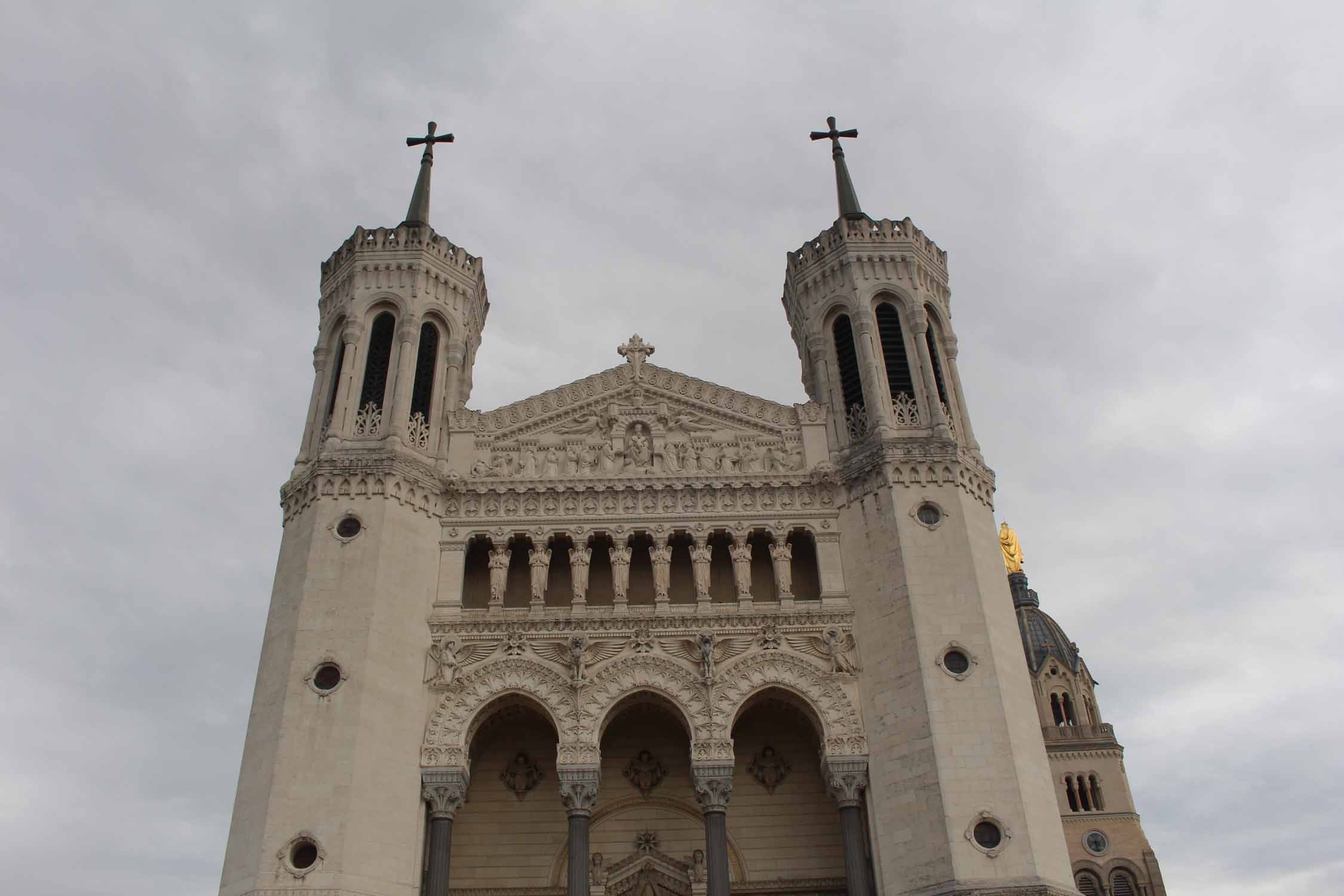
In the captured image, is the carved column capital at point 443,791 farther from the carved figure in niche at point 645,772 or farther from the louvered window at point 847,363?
the louvered window at point 847,363

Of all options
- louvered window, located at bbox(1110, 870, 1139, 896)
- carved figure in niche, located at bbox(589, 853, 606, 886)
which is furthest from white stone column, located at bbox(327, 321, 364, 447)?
louvered window, located at bbox(1110, 870, 1139, 896)

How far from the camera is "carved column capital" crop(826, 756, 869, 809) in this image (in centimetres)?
2241

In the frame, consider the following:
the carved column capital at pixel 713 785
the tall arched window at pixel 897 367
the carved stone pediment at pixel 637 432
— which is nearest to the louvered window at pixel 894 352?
the tall arched window at pixel 897 367

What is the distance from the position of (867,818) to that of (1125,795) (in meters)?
48.2

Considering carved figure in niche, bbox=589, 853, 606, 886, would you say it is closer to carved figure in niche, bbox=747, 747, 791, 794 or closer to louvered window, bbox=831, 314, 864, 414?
carved figure in niche, bbox=747, 747, 791, 794

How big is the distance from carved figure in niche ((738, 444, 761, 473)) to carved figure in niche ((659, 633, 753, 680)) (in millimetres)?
4655

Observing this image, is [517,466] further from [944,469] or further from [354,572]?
[944,469]

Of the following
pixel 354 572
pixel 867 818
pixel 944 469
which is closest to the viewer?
pixel 867 818

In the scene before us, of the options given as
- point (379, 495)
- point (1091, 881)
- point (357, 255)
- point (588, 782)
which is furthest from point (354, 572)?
point (1091, 881)

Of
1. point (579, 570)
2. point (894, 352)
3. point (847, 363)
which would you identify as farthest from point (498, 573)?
point (894, 352)

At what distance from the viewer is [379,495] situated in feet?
83.7

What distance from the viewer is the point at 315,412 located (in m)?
28.2

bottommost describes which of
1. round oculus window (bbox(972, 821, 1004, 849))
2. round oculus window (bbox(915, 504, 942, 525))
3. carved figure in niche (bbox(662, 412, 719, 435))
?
round oculus window (bbox(972, 821, 1004, 849))

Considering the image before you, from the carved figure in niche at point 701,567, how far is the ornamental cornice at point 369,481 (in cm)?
634
